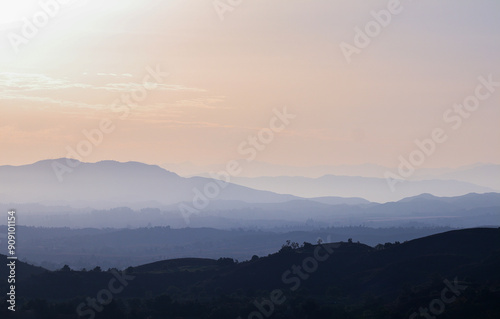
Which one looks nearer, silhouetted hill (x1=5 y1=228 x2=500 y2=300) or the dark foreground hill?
the dark foreground hill

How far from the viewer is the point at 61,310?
266 feet

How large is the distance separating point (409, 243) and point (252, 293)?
90.0 ft

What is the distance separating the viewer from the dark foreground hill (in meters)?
75.8

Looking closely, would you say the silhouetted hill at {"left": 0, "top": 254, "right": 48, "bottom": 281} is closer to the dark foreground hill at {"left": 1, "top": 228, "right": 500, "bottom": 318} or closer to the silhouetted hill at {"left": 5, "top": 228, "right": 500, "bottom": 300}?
the silhouetted hill at {"left": 5, "top": 228, "right": 500, "bottom": 300}

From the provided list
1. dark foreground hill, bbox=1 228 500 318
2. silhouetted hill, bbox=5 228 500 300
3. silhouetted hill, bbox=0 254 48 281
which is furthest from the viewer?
silhouetted hill, bbox=0 254 48 281

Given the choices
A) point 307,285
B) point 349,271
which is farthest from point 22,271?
point 349,271

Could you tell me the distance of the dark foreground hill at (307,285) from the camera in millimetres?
75750

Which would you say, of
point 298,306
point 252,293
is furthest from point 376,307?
point 252,293

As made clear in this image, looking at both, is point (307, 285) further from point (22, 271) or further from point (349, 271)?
point (22, 271)

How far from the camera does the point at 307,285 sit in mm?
100750

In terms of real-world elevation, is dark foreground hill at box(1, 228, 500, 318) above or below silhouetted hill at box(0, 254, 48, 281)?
below

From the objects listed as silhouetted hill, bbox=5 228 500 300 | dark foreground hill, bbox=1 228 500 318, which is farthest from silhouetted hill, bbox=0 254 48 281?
dark foreground hill, bbox=1 228 500 318

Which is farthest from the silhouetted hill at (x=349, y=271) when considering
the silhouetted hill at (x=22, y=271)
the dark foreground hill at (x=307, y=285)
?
the silhouetted hill at (x=22, y=271)

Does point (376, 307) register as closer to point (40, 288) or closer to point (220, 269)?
point (220, 269)
